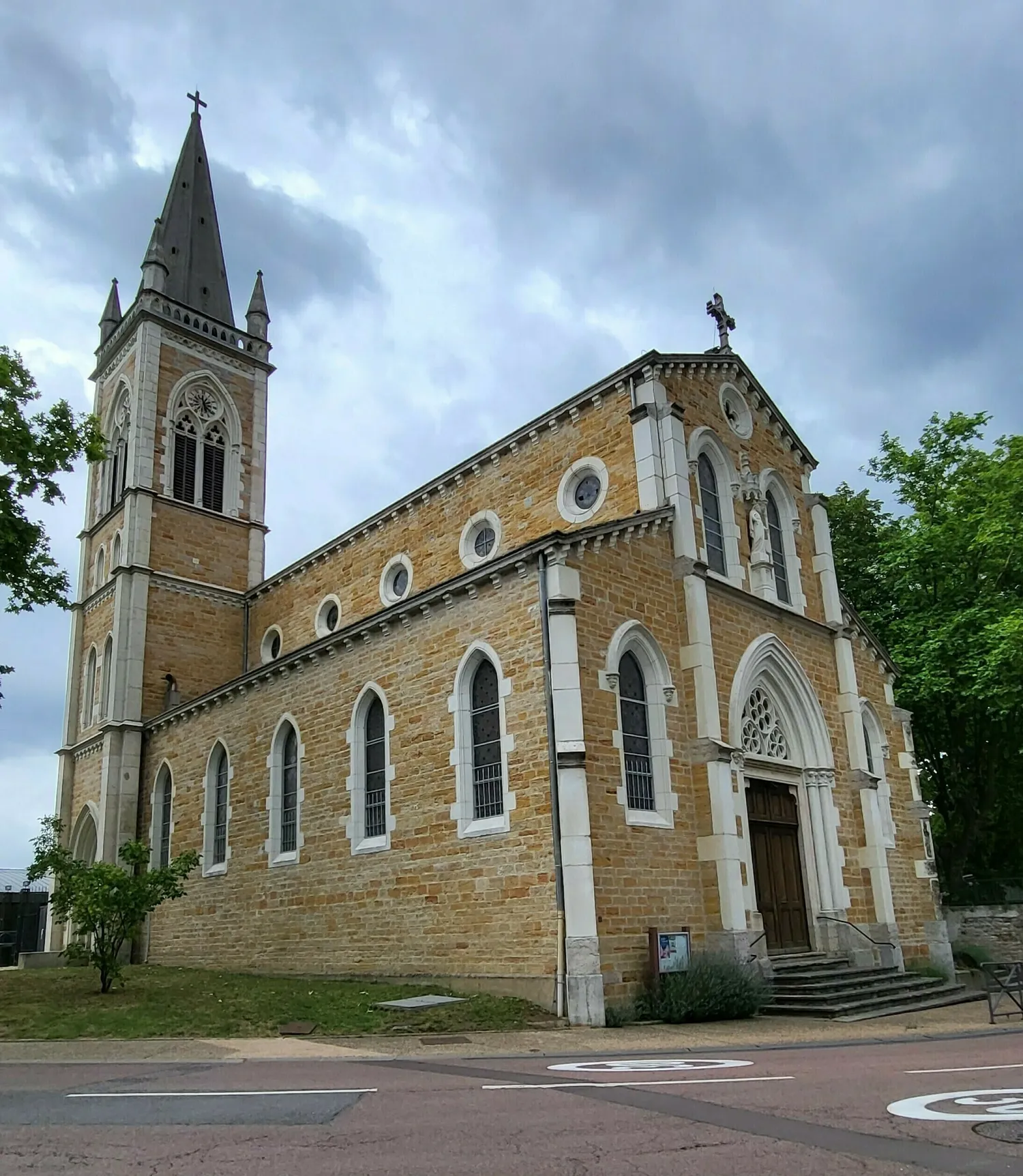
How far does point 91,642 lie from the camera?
30.5m

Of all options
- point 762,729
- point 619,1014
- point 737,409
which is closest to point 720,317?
point 737,409

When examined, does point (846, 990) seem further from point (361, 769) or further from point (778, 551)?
point (778, 551)

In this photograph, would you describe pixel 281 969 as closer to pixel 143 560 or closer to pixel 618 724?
pixel 618 724

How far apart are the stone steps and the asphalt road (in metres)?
5.28

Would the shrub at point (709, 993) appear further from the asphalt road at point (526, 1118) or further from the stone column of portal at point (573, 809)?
the asphalt road at point (526, 1118)

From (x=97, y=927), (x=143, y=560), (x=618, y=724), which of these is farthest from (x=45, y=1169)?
(x=143, y=560)

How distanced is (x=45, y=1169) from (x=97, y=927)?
41.0ft

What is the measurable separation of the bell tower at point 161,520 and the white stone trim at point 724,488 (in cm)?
1609

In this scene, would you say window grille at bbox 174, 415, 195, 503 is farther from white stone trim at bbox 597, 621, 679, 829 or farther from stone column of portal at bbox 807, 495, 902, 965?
white stone trim at bbox 597, 621, 679, 829

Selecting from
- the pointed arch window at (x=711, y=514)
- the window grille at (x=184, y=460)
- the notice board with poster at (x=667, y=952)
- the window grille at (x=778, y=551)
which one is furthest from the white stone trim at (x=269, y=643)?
the notice board with poster at (x=667, y=952)

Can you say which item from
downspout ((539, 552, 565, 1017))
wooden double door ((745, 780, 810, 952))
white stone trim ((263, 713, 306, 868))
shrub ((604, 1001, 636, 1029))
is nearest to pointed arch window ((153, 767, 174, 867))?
white stone trim ((263, 713, 306, 868))

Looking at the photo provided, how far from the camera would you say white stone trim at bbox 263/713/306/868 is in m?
20.1

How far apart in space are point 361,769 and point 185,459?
16472mm

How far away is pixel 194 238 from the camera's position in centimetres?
3584
